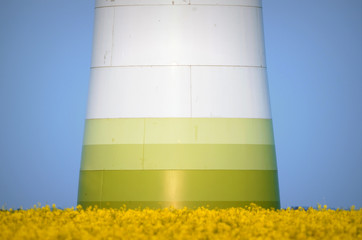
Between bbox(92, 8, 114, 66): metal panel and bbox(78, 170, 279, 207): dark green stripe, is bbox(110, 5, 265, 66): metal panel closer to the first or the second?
bbox(92, 8, 114, 66): metal panel

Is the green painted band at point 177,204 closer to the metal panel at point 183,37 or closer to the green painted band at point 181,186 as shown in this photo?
the green painted band at point 181,186

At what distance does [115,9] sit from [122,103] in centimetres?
230

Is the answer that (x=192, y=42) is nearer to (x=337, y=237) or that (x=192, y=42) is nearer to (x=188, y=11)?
(x=188, y=11)

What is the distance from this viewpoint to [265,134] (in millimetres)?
12422

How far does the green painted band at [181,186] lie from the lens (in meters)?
11.7

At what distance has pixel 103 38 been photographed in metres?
12.6

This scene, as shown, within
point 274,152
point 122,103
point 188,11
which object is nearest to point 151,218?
point 122,103


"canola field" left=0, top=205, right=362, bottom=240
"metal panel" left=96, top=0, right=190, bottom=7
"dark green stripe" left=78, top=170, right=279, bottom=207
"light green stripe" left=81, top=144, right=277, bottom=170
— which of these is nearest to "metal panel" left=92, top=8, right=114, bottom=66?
"metal panel" left=96, top=0, right=190, bottom=7

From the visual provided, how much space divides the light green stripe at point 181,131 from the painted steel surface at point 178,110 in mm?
22

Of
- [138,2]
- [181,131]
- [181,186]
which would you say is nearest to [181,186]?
[181,186]

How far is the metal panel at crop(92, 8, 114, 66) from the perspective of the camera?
12.5 metres

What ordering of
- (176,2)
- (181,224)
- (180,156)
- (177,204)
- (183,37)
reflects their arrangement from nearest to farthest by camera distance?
1. (181,224)
2. (177,204)
3. (180,156)
4. (183,37)
5. (176,2)

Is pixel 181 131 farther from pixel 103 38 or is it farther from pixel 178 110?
pixel 103 38

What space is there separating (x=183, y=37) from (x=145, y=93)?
5.14 ft
